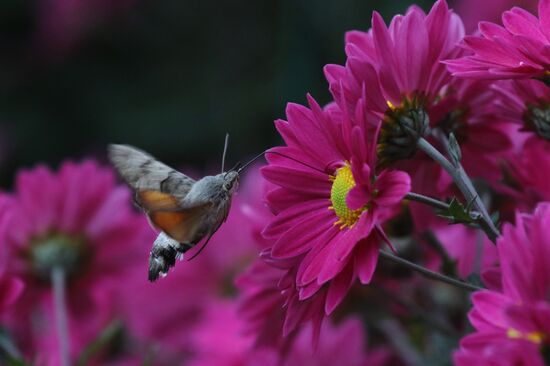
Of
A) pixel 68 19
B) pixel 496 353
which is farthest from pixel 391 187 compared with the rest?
pixel 68 19

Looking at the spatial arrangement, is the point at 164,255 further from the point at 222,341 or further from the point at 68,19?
the point at 68,19

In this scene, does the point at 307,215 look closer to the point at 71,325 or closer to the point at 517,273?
the point at 517,273

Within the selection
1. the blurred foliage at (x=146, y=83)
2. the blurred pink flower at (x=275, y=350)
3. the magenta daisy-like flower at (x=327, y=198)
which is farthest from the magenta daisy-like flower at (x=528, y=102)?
the blurred foliage at (x=146, y=83)

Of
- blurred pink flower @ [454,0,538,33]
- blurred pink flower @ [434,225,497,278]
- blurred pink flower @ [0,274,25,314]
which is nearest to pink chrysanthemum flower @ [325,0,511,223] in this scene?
blurred pink flower @ [434,225,497,278]

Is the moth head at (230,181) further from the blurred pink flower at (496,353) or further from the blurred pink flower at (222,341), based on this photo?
the blurred pink flower at (222,341)

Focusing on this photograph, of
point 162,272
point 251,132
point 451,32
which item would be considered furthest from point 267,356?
point 251,132

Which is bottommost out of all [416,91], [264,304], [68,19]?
[264,304]
